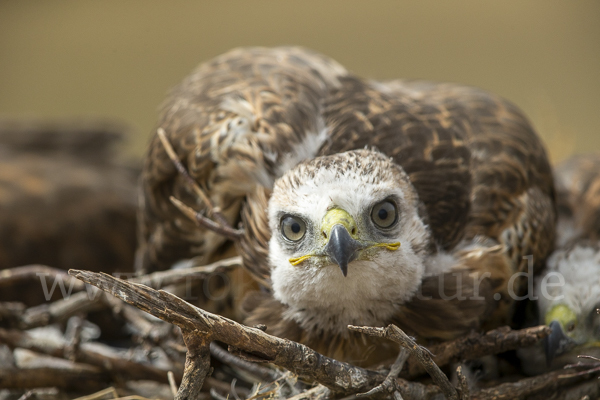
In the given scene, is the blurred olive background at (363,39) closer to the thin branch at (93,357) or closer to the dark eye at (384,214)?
the thin branch at (93,357)

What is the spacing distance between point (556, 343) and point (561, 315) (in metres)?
0.11


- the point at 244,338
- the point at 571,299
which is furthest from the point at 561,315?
the point at 244,338

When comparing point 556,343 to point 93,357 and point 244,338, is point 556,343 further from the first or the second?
point 93,357

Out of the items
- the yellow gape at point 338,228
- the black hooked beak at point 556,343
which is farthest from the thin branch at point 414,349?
the black hooked beak at point 556,343

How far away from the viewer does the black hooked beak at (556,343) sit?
193 centimetres

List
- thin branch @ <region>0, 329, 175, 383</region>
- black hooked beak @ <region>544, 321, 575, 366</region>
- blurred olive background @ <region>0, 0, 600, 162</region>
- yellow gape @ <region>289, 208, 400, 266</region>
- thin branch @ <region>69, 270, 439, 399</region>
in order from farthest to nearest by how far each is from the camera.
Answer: blurred olive background @ <region>0, 0, 600, 162</region> → thin branch @ <region>0, 329, 175, 383</region> → black hooked beak @ <region>544, 321, 575, 366</region> → yellow gape @ <region>289, 208, 400, 266</region> → thin branch @ <region>69, 270, 439, 399</region>

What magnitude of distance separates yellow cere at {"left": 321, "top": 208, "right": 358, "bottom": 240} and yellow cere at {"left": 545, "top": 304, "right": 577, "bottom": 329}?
0.82 metres

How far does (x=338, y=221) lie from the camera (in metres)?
1.57

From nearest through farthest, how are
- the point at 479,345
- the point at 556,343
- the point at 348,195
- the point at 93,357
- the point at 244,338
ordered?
the point at 244,338 < the point at 348,195 < the point at 479,345 < the point at 556,343 < the point at 93,357

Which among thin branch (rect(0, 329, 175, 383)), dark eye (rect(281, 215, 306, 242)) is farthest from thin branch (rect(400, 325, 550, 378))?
thin branch (rect(0, 329, 175, 383))

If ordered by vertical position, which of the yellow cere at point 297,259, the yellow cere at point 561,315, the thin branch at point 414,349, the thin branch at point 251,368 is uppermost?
the yellow cere at point 297,259

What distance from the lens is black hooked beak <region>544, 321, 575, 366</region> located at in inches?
75.8

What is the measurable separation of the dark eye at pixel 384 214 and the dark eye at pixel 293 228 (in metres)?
0.19

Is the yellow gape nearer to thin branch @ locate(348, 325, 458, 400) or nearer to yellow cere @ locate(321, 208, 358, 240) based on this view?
yellow cere @ locate(321, 208, 358, 240)
